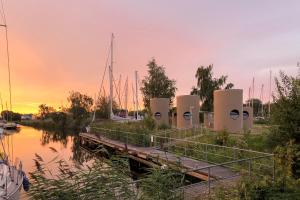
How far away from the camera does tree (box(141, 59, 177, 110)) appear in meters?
66.0

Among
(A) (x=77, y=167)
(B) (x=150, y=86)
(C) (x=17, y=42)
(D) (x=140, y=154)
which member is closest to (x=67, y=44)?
(C) (x=17, y=42)

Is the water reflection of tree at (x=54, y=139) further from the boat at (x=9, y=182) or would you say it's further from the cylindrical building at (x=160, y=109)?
the boat at (x=9, y=182)

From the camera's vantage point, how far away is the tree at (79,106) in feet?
314

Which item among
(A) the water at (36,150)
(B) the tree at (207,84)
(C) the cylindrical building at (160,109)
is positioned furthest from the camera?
(B) the tree at (207,84)

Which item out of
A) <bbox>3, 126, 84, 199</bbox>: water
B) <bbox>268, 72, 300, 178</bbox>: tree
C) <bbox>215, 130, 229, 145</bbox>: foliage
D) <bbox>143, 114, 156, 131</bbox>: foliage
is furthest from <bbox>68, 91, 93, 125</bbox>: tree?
<bbox>268, 72, 300, 178</bbox>: tree

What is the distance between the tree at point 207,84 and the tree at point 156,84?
9.97m

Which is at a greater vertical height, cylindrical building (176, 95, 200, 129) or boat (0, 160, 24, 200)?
cylindrical building (176, 95, 200, 129)

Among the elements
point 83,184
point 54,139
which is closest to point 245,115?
point 83,184

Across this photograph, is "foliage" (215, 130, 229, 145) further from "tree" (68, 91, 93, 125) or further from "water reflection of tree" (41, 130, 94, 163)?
"tree" (68, 91, 93, 125)

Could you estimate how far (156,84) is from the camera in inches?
2591

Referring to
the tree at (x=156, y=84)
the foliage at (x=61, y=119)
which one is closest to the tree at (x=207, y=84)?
the tree at (x=156, y=84)

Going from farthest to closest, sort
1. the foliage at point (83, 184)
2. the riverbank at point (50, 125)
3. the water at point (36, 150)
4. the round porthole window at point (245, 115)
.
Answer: the riverbank at point (50, 125) < the round porthole window at point (245, 115) < the water at point (36, 150) < the foliage at point (83, 184)

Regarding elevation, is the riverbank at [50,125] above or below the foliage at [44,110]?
below

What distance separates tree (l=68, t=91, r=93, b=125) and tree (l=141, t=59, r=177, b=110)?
3124cm
